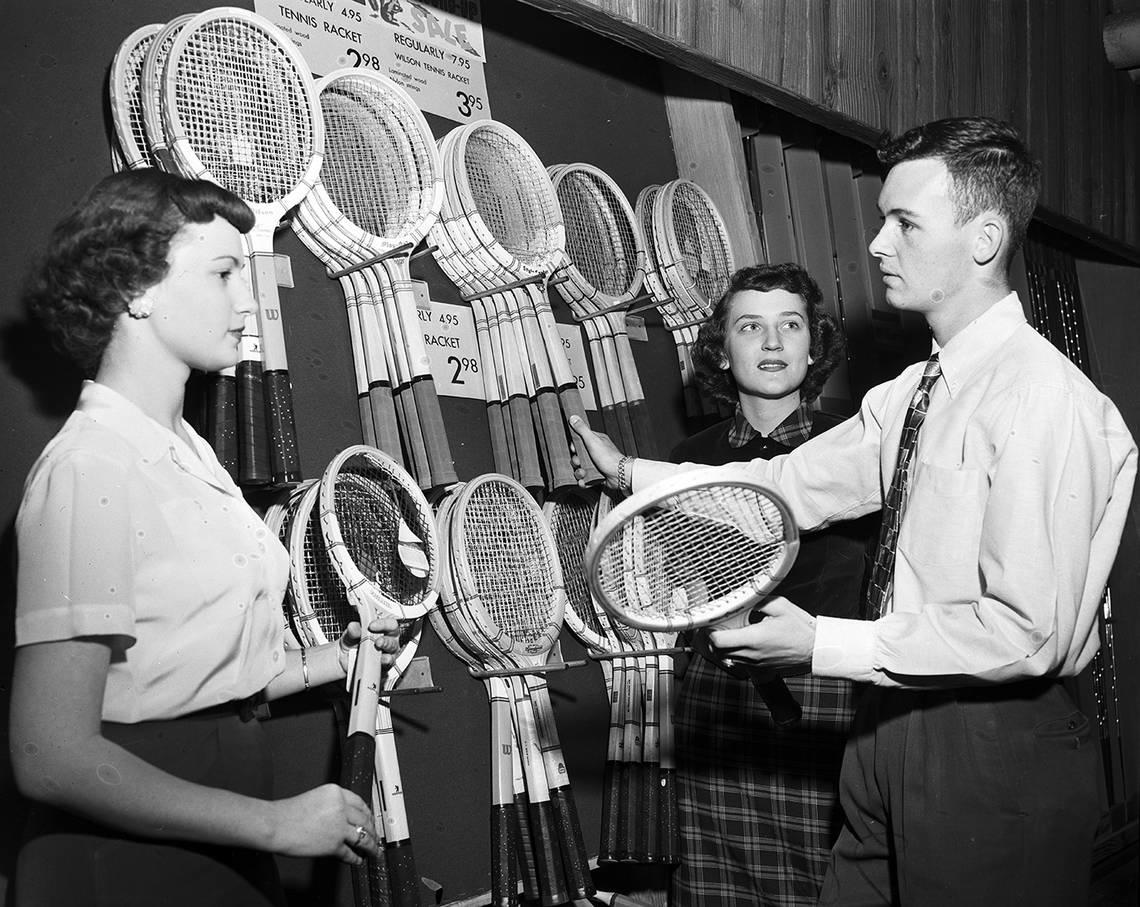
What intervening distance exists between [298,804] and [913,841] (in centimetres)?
103

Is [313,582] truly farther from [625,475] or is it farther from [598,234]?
[598,234]

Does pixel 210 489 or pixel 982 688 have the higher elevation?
pixel 210 489

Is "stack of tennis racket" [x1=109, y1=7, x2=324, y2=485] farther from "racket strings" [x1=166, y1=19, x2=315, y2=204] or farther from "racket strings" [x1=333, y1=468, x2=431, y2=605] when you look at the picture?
"racket strings" [x1=333, y1=468, x2=431, y2=605]

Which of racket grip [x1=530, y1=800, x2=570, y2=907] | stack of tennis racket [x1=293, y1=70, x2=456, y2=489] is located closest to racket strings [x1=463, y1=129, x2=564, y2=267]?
stack of tennis racket [x1=293, y1=70, x2=456, y2=489]

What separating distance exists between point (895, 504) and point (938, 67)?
2.21 m

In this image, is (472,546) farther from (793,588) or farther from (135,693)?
(135,693)

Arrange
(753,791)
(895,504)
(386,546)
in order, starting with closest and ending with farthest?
(895,504) < (386,546) < (753,791)

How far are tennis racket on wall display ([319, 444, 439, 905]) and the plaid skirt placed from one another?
895 millimetres

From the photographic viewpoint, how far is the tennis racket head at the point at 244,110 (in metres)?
2.33

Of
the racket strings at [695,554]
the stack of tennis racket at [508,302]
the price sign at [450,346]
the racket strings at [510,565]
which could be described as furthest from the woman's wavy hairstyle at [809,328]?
the racket strings at [695,554]

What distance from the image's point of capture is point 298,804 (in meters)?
1.60

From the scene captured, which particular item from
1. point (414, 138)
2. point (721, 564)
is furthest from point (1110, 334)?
point (721, 564)

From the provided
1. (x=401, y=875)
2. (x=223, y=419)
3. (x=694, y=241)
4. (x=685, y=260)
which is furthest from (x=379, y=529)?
(x=694, y=241)

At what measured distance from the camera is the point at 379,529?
251 cm
